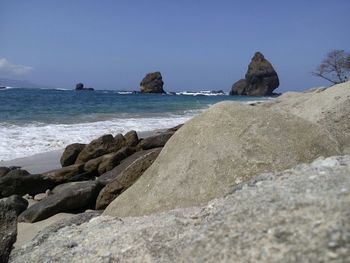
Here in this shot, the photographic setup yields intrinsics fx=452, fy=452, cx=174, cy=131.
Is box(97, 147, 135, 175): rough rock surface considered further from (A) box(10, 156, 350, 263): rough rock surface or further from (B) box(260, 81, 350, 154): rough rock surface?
(A) box(10, 156, 350, 263): rough rock surface

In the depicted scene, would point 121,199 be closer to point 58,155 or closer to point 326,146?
point 326,146

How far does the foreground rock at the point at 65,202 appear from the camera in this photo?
4949 mm

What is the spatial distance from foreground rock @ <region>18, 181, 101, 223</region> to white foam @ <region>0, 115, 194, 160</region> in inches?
154

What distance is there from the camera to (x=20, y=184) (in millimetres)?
6316

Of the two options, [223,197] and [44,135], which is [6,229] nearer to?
[223,197]

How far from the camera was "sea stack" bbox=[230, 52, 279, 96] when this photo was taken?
69812 millimetres

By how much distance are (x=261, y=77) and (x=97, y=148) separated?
6430 cm

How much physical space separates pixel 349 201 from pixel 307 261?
346 mm

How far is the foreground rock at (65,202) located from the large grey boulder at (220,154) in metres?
1.55

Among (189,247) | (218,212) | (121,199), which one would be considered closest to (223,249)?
(189,247)

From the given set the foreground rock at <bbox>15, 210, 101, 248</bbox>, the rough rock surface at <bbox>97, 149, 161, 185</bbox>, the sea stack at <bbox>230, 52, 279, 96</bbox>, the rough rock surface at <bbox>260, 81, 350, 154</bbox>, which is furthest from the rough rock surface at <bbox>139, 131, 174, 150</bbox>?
the sea stack at <bbox>230, 52, 279, 96</bbox>

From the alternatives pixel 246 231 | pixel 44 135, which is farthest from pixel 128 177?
pixel 44 135

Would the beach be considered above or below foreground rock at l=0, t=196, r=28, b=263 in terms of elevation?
above

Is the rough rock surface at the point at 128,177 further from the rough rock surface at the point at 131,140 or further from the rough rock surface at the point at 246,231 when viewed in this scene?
the rough rock surface at the point at 131,140
